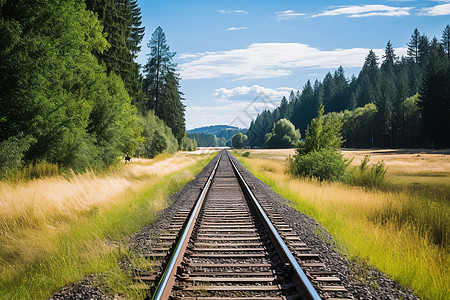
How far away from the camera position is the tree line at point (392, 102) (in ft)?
209

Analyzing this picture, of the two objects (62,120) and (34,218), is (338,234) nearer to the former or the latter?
(34,218)

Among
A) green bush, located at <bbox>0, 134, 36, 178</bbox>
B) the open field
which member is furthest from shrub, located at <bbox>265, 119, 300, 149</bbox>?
green bush, located at <bbox>0, 134, 36, 178</bbox>

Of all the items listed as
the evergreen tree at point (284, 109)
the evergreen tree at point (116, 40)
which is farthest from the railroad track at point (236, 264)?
the evergreen tree at point (284, 109)

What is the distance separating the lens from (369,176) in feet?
53.1

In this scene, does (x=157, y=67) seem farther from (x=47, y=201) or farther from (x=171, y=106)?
(x=47, y=201)

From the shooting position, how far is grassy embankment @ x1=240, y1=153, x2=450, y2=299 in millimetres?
4312

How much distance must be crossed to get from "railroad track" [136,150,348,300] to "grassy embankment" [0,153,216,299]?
1.92 ft

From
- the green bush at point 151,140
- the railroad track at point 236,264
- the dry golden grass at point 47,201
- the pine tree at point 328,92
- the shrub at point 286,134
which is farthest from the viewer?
the pine tree at point 328,92

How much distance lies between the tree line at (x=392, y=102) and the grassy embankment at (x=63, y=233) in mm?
51047

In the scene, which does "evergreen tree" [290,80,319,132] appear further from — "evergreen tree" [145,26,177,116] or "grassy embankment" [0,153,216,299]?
"grassy embankment" [0,153,216,299]

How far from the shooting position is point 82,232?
6.33 m

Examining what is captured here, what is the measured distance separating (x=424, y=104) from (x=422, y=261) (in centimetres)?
7148

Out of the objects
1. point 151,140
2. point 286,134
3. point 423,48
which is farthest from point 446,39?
point 151,140

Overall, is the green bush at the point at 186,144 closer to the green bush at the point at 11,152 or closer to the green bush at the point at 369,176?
the green bush at the point at 369,176
